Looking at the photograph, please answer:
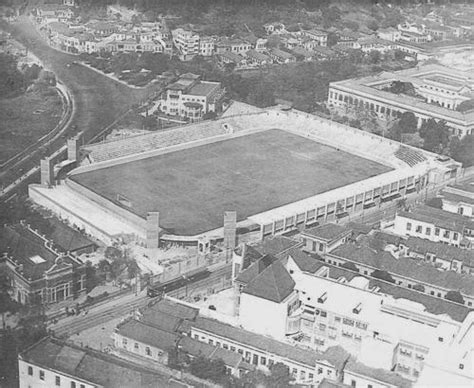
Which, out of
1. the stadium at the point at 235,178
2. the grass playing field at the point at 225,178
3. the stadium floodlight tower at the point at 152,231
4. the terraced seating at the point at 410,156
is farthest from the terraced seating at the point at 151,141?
the stadium floodlight tower at the point at 152,231

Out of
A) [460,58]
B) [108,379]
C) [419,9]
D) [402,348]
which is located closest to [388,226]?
[402,348]

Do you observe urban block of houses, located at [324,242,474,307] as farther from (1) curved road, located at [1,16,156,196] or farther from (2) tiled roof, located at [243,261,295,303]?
(1) curved road, located at [1,16,156,196]

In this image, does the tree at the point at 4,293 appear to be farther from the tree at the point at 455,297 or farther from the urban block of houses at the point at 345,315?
the tree at the point at 455,297

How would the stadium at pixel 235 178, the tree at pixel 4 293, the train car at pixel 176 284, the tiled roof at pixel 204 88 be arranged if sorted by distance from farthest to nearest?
the tiled roof at pixel 204 88, the stadium at pixel 235 178, the train car at pixel 176 284, the tree at pixel 4 293

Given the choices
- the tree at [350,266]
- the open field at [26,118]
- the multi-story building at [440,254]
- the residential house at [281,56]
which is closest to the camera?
the tree at [350,266]

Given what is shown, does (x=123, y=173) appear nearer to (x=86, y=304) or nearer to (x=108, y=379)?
(x=86, y=304)

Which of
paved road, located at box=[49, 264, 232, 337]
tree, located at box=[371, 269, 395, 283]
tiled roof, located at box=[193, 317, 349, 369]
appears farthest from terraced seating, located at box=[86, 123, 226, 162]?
tiled roof, located at box=[193, 317, 349, 369]
